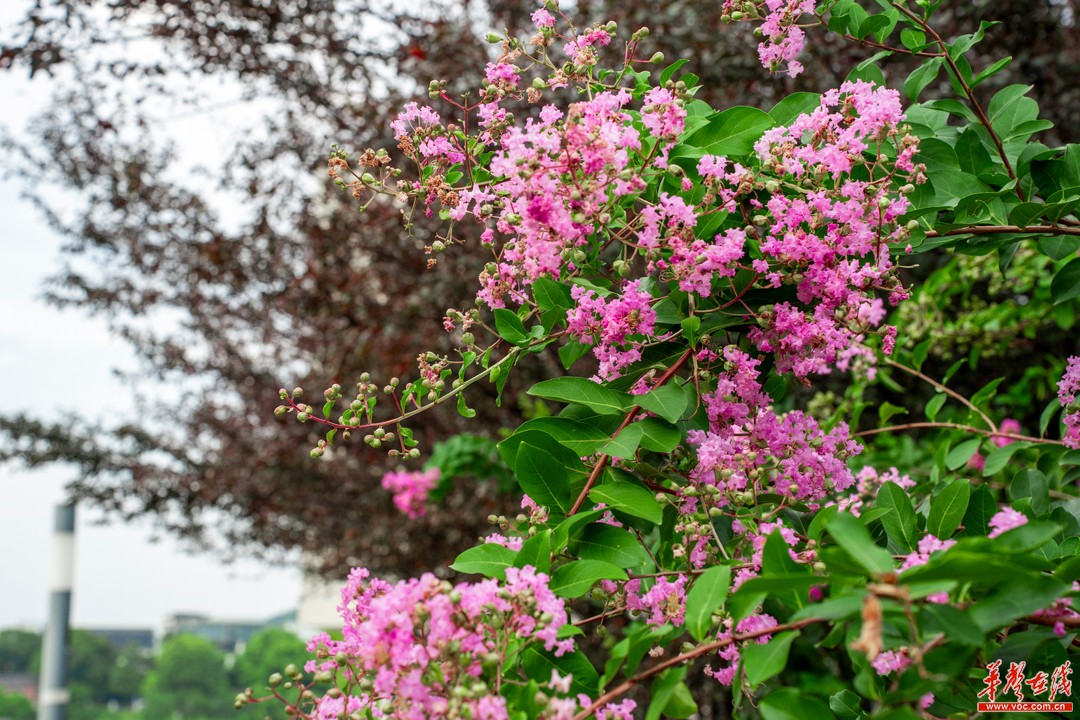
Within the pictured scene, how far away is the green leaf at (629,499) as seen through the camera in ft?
2.69

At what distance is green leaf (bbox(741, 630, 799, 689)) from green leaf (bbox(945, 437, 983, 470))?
0.94 metres

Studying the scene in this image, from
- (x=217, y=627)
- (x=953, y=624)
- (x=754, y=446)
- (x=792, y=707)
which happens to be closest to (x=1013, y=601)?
(x=953, y=624)

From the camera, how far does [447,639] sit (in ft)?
2.19

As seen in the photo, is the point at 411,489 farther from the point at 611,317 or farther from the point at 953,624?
the point at 953,624

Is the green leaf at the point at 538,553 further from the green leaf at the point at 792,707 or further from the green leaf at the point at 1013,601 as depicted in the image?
the green leaf at the point at 1013,601

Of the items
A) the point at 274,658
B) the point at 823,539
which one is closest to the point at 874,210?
the point at 823,539

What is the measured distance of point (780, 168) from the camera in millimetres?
919

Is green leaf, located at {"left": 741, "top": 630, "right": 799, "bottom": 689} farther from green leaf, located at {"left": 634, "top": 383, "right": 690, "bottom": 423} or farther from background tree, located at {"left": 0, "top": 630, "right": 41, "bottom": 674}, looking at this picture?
background tree, located at {"left": 0, "top": 630, "right": 41, "bottom": 674}

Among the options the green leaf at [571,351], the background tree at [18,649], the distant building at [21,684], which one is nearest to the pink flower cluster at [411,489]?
the green leaf at [571,351]

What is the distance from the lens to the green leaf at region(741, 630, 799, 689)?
2.05 feet

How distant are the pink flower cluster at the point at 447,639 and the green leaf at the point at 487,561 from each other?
8cm

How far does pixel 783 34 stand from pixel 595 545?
679 millimetres

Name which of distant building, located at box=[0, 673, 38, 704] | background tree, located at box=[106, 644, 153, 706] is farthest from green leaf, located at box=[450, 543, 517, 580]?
distant building, located at box=[0, 673, 38, 704]

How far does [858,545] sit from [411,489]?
2985 millimetres
